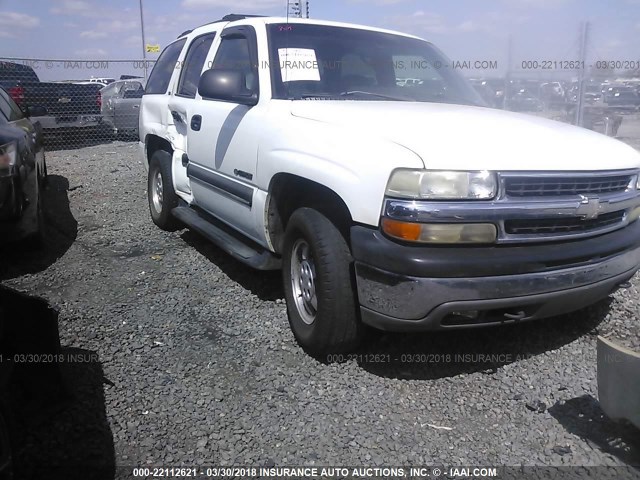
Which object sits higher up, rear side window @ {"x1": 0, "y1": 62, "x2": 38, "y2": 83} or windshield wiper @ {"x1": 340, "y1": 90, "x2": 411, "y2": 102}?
rear side window @ {"x1": 0, "y1": 62, "x2": 38, "y2": 83}

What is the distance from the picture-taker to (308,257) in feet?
11.0

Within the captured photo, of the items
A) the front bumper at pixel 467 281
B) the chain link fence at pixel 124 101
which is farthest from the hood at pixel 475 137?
the chain link fence at pixel 124 101

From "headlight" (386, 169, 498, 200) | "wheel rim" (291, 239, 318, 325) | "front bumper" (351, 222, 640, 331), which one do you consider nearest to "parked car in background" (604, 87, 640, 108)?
"front bumper" (351, 222, 640, 331)

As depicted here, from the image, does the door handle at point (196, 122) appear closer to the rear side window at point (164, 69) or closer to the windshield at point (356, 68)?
the windshield at point (356, 68)

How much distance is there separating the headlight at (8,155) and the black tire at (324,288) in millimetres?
2626

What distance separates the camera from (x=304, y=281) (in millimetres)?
3398

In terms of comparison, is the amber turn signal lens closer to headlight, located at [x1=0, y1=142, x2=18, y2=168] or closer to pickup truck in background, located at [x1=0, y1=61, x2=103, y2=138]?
headlight, located at [x1=0, y1=142, x2=18, y2=168]

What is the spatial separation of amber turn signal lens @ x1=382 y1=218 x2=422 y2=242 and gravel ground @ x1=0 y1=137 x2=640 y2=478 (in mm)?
893

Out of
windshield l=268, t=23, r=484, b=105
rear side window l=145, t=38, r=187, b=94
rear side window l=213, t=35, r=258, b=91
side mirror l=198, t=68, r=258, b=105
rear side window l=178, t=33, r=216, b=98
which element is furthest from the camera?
rear side window l=145, t=38, r=187, b=94

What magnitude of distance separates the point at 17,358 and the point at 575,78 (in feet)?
35.2

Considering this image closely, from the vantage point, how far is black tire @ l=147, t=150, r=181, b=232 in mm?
5582

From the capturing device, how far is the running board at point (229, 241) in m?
3.81

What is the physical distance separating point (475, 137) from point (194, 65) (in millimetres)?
3246

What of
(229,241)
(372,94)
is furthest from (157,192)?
(372,94)
